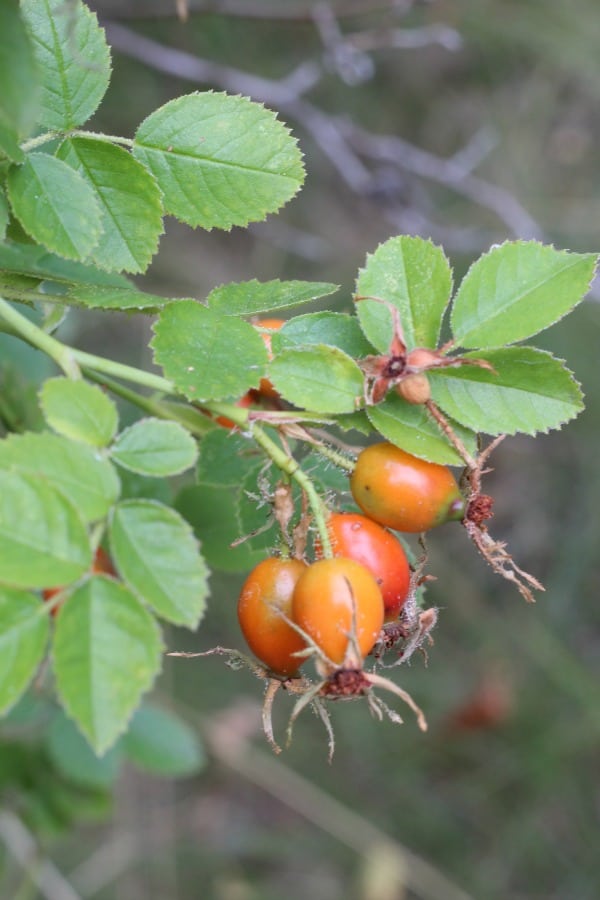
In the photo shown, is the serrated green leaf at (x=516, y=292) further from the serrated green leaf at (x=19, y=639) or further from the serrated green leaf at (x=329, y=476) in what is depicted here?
the serrated green leaf at (x=19, y=639)

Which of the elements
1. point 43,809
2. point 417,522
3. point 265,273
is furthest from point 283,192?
point 265,273

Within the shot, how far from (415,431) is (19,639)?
43cm

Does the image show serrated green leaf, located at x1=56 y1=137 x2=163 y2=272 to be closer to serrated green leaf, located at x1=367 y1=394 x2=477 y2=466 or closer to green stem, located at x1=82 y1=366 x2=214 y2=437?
green stem, located at x1=82 y1=366 x2=214 y2=437

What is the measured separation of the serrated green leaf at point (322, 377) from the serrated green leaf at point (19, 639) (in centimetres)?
32

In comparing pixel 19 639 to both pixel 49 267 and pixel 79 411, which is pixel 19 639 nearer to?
pixel 79 411

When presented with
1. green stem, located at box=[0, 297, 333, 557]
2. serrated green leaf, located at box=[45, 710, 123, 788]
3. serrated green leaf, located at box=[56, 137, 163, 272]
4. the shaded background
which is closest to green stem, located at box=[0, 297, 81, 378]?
green stem, located at box=[0, 297, 333, 557]

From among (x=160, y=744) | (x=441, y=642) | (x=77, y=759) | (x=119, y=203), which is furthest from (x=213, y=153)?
(x=441, y=642)

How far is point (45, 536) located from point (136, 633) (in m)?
0.11

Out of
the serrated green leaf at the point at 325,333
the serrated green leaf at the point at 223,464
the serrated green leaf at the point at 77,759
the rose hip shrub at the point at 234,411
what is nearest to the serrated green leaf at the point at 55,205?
the rose hip shrub at the point at 234,411

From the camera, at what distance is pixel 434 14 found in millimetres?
4145

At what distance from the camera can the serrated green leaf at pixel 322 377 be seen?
36.8 inches

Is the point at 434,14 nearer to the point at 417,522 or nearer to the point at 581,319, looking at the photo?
the point at 581,319

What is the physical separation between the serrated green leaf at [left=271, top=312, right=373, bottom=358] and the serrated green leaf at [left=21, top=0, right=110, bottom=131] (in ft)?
1.07

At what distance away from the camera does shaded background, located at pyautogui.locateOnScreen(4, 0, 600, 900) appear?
3938 mm
